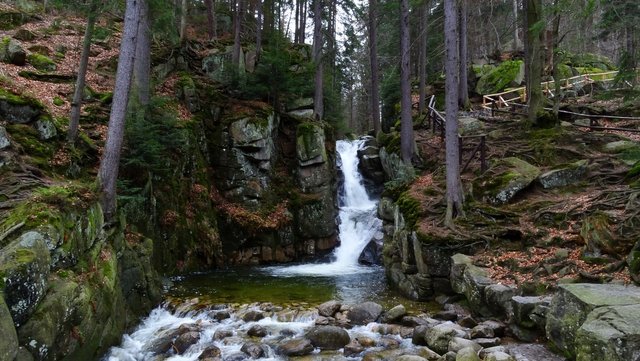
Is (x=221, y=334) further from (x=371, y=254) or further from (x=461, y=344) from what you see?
(x=371, y=254)

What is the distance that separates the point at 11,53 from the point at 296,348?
13.1m

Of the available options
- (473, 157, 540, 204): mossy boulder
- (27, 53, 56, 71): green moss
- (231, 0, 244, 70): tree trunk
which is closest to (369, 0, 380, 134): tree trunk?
(231, 0, 244, 70): tree trunk

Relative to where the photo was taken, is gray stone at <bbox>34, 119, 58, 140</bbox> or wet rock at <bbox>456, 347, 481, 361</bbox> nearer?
wet rock at <bbox>456, 347, 481, 361</bbox>

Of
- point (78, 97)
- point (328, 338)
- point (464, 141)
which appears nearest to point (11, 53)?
point (78, 97)

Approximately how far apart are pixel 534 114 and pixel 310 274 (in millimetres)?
9153

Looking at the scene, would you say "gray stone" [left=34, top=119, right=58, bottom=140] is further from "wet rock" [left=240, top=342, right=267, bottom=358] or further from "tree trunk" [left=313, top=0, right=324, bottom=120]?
"tree trunk" [left=313, top=0, right=324, bottom=120]

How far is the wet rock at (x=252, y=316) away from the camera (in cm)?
869

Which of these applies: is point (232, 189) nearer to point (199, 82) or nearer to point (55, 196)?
point (199, 82)

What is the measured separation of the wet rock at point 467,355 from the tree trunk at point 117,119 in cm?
687

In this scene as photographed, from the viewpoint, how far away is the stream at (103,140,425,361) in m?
7.41

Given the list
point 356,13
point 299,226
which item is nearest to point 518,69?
point 356,13

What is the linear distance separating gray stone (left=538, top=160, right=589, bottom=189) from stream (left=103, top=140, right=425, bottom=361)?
14.9 feet

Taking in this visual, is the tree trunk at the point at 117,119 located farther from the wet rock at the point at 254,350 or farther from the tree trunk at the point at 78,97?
the wet rock at the point at 254,350

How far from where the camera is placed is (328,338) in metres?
7.42
